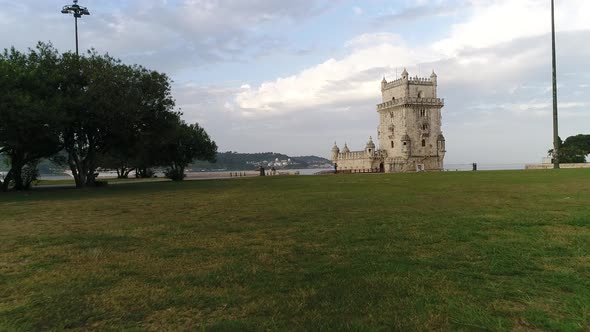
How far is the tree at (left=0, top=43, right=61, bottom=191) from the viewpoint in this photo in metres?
23.1

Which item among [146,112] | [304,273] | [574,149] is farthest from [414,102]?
[304,273]

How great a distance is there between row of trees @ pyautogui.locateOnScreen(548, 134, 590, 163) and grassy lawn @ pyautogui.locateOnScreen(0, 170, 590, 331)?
56073 millimetres

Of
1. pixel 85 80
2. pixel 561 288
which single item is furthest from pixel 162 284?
pixel 85 80

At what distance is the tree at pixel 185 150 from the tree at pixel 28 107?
20021mm

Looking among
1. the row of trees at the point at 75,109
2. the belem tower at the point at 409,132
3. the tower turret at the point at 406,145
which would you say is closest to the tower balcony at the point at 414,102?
the belem tower at the point at 409,132

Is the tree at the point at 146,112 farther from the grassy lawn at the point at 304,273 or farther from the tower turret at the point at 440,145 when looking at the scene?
the tower turret at the point at 440,145

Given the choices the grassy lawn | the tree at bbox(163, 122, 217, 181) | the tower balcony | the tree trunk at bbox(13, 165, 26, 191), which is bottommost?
the grassy lawn

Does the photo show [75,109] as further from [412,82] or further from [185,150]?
[412,82]

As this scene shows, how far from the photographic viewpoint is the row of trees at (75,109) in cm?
2411

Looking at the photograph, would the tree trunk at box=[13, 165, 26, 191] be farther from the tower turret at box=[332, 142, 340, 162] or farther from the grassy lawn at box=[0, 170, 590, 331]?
the tower turret at box=[332, 142, 340, 162]

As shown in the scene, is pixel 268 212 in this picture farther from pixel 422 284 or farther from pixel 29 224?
pixel 422 284

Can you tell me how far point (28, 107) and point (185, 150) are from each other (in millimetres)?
29919

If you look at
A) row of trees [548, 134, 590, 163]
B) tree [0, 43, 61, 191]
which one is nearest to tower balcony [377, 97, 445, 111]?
row of trees [548, 134, 590, 163]

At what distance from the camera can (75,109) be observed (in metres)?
28.0
